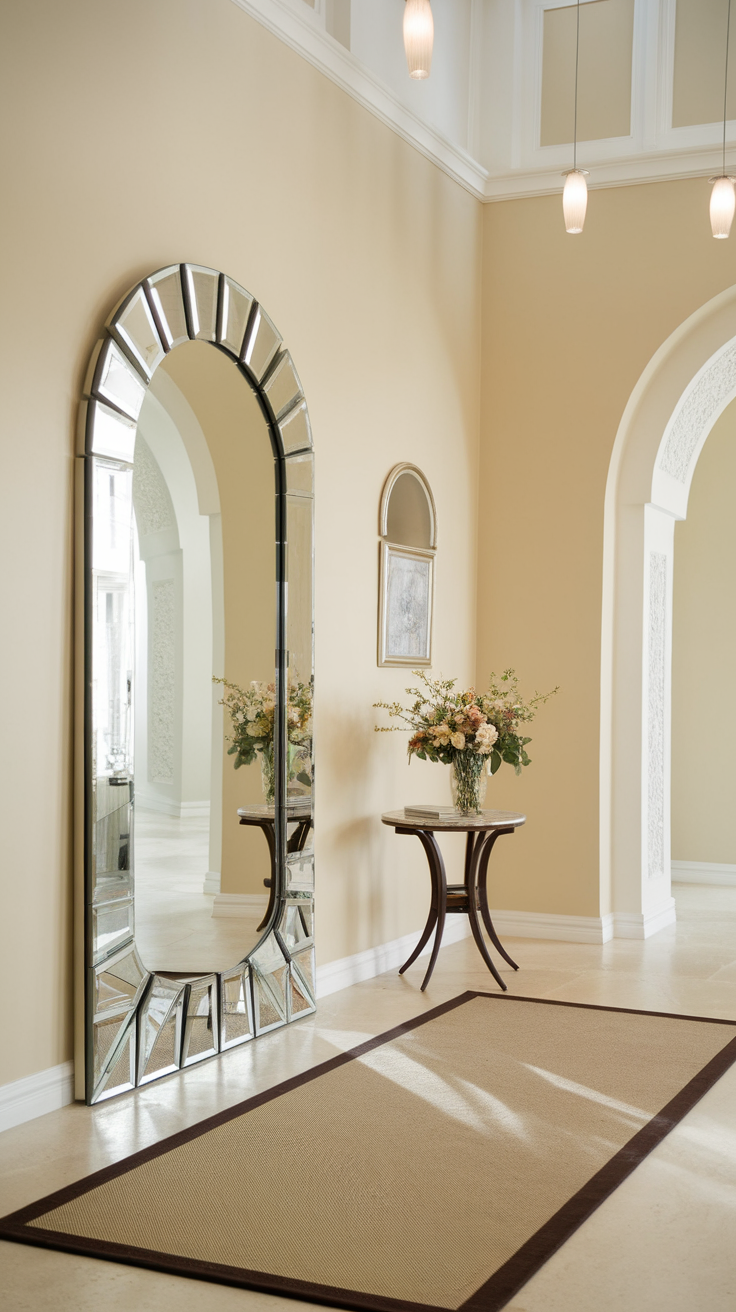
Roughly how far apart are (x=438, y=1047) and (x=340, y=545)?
2.17 metres

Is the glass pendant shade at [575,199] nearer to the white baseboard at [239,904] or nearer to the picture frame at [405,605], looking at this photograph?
the picture frame at [405,605]

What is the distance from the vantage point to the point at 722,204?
570 centimetres

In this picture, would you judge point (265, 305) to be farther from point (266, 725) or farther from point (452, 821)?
point (452, 821)

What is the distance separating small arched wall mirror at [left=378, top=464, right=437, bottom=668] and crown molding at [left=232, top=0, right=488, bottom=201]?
1.64m

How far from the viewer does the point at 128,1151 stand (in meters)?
3.64

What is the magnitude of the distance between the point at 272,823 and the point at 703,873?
15.4 ft

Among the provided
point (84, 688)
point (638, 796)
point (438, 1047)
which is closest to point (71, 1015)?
point (84, 688)

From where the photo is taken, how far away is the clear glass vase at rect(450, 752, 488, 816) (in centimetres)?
580

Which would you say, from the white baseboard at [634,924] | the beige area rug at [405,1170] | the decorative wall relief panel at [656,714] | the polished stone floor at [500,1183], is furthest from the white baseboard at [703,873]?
the beige area rug at [405,1170]

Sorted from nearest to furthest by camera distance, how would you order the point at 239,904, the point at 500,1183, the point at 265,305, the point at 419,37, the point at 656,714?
the point at 500,1183, the point at 419,37, the point at 239,904, the point at 265,305, the point at 656,714

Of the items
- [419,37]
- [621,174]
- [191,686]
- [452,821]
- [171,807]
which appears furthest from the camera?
[621,174]

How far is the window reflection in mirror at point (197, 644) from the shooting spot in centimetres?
437

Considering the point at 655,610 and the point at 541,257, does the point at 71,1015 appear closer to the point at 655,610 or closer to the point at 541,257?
the point at 655,610

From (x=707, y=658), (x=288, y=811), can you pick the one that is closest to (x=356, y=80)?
(x=288, y=811)
